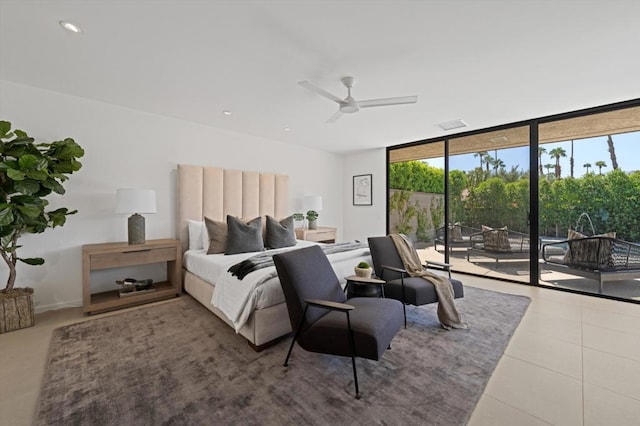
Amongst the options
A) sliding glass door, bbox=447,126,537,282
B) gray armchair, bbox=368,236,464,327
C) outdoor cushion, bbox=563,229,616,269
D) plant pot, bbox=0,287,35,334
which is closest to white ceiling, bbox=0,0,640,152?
sliding glass door, bbox=447,126,537,282

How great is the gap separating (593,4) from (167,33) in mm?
3075

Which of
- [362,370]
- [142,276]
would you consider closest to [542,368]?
[362,370]

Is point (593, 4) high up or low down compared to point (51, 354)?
up

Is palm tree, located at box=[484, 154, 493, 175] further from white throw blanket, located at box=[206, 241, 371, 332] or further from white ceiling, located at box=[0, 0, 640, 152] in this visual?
white throw blanket, located at box=[206, 241, 371, 332]

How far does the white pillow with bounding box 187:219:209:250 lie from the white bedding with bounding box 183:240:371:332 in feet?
1.85

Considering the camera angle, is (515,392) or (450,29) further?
(450,29)

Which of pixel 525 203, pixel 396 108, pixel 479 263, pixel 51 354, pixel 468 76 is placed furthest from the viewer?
pixel 479 263

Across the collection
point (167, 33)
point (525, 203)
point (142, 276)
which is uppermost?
point (167, 33)

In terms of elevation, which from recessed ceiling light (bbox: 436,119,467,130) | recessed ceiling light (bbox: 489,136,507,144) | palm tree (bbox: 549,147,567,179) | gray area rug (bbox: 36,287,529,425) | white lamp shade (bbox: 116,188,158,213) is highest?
recessed ceiling light (bbox: 436,119,467,130)

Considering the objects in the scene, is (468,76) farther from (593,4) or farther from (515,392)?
(515,392)

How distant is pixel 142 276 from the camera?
152 inches

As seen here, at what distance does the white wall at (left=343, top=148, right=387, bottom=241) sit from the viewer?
6156 mm

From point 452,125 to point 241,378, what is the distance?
4540mm

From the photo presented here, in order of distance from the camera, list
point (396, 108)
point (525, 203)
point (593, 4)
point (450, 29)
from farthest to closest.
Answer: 1. point (525, 203)
2. point (396, 108)
3. point (450, 29)
4. point (593, 4)
